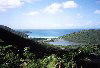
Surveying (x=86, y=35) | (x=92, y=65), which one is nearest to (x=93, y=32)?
(x=86, y=35)

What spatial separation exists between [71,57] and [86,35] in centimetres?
12871

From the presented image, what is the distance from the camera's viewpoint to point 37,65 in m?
12.9

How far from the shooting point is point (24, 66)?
1388cm

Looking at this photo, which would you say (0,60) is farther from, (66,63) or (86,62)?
(86,62)

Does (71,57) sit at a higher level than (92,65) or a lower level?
higher

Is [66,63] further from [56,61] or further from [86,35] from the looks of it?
[86,35]

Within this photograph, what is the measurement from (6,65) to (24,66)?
1.39 m

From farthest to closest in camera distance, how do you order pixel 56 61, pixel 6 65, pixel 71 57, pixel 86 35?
1. pixel 86 35
2. pixel 71 57
3. pixel 6 65
4. pixel 56 61

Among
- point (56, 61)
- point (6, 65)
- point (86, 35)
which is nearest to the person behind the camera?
point (56, 61)

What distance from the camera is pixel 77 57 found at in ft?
54.8

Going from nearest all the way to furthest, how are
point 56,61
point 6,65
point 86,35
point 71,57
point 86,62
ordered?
point 56,61, point 6,65, point 71,57, point 86,62, point 86,35

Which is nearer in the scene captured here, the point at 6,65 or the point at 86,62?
the point at 6,65

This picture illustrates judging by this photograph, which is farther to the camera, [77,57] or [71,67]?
[77,57]

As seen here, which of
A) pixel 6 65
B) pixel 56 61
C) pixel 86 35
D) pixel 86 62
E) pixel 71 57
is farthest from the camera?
pixel 86 35
